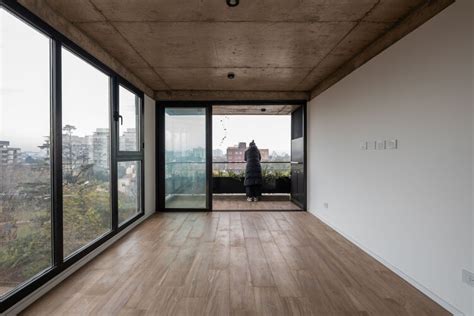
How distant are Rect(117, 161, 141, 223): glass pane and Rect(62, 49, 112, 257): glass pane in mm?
383

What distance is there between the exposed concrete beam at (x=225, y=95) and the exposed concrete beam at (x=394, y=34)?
1.26 meters

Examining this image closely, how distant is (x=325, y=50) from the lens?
3.45 meters

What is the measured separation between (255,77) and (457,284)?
11.6 ft

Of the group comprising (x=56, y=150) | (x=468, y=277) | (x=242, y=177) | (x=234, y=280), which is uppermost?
(x=56, y=150)

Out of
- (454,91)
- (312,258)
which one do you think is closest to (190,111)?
(312,258)

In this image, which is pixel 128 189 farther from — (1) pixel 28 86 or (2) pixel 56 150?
(1) pixel 28 86

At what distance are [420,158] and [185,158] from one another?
13.7 ft

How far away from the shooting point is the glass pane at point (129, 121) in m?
4.11

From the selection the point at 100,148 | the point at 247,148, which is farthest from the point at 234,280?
the point at 247,148

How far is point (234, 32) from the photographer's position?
9.64 feet

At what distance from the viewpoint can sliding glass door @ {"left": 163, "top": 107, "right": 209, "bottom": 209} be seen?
5.73 metres

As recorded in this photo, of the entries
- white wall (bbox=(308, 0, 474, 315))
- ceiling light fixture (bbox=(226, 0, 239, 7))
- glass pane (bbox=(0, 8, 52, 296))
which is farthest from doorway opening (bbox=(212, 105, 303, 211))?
glass pane (bbox=(0, 8, 52, 296))

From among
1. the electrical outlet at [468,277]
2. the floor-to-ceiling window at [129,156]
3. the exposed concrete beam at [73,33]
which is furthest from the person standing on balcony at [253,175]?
the electrical outlet at [468,277]

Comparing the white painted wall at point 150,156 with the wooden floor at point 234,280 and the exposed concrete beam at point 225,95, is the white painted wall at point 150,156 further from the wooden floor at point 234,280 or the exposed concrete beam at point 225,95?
the wooden floor at point 234,280
